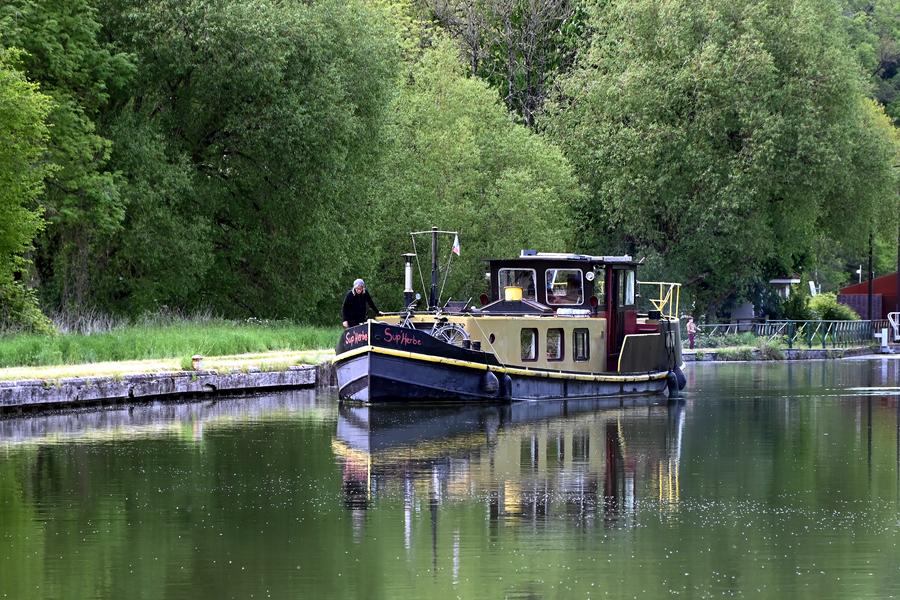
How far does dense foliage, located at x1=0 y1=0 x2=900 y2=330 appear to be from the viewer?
4659 centimetres

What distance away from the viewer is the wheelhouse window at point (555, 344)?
35.0m

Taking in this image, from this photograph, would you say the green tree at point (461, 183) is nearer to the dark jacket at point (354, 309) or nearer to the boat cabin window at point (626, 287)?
the boat cabin window at point (626, 287)

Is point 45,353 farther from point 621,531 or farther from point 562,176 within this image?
point 562,176

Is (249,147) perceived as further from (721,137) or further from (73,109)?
(721,137)

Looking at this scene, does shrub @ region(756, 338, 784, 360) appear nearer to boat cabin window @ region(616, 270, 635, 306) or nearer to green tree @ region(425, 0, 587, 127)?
green tree @ region(425, 0, 587, 127)

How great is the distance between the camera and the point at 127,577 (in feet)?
43.4

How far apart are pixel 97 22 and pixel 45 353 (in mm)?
18454

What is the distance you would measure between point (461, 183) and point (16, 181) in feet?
85.9

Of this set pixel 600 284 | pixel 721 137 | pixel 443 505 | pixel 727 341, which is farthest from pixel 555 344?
pixel 721 137

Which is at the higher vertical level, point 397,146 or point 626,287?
point 397,146

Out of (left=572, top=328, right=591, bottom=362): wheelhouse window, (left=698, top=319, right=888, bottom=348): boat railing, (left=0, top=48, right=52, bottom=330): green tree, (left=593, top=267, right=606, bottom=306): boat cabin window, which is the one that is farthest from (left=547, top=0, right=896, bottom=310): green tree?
(left=0, top=48, right=52, bottom=330): green tree

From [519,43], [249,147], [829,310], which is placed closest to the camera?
[249,147]

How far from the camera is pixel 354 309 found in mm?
33188

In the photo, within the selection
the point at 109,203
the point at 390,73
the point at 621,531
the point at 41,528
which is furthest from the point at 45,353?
the point at 390,73
